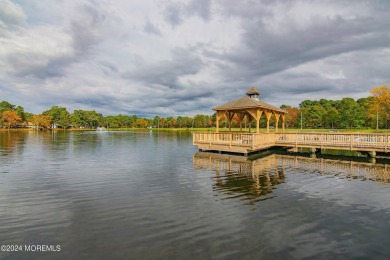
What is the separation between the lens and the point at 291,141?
23531mm

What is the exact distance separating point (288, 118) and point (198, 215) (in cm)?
7944

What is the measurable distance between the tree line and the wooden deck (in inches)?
173

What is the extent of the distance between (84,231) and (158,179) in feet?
20.0

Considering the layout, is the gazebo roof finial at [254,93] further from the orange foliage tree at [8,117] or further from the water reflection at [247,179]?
the orange foliage tree at [8,117]

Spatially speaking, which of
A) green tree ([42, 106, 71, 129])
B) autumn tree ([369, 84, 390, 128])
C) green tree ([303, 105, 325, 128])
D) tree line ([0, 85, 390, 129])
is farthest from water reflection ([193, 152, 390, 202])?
green tree ([42, 106, 71, 129])

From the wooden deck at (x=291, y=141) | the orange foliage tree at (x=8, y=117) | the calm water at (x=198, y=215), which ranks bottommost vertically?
the calm water at (x=198, y=215)

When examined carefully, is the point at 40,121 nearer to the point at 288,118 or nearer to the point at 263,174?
the point at 288,118

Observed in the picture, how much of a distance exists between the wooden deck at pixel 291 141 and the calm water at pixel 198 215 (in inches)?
283

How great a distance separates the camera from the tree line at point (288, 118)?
181 feet

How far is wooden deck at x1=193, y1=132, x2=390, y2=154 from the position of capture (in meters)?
18.7

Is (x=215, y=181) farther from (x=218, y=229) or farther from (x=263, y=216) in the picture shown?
(x=218, y=229)

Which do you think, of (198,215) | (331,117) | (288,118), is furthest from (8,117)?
(331,117)

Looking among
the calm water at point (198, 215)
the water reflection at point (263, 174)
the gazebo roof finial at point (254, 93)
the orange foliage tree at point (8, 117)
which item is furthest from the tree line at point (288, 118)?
the calm water at point (198, 215)

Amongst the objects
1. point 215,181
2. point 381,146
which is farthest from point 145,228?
point 381,146
